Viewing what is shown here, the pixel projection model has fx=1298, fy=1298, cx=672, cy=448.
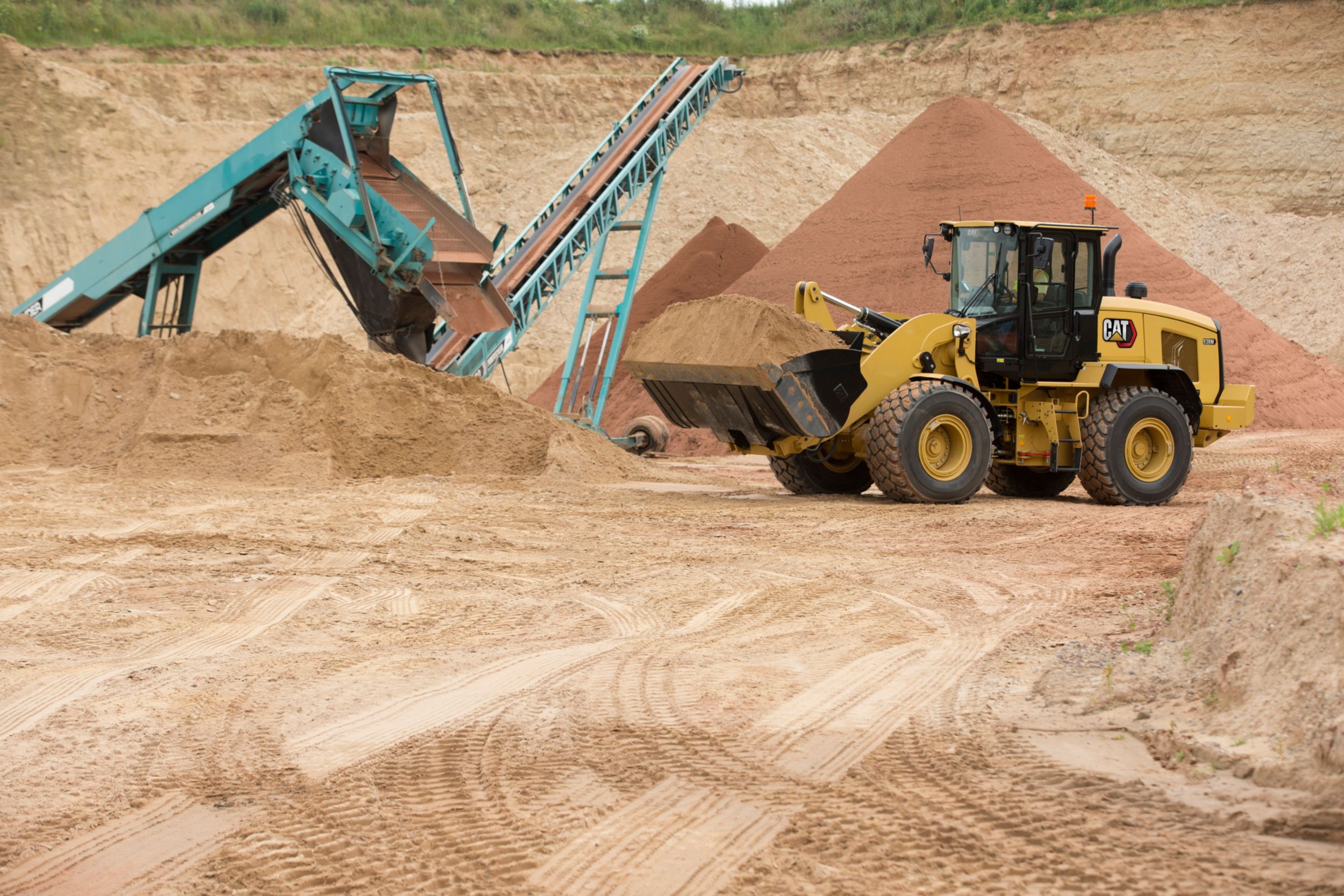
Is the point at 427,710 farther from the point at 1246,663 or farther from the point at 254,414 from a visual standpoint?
the point at 254,414

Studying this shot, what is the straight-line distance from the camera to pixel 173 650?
19.1ft

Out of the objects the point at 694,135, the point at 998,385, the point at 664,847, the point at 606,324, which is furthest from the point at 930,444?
the point at 694,135

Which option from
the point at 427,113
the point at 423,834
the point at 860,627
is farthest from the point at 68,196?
the point at 423,834

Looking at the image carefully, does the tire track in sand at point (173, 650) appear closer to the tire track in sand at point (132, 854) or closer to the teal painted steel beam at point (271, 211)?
the tire track in sand at point (132, 854)

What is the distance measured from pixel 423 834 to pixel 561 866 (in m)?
0.45

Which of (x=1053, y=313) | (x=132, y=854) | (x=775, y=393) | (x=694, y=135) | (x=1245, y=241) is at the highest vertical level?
(x=694, y=135)

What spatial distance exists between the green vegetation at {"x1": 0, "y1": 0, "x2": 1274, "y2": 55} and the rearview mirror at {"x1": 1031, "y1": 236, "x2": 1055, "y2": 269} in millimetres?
23436

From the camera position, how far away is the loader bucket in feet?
33.1

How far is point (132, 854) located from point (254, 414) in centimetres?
914

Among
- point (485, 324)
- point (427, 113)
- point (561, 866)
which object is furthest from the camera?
point (427, 113)

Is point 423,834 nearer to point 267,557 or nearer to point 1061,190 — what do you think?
point 267,557

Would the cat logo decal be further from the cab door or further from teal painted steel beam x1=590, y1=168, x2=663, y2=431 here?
teal painted steel beam x1=590, y1=168, x2=663, y2=431

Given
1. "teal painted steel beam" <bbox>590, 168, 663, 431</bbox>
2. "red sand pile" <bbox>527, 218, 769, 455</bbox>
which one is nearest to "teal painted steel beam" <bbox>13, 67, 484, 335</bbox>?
"teal painted steel beam" <bbox>590, 168, 663, 431</bbox>

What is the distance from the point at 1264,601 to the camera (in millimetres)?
4613
